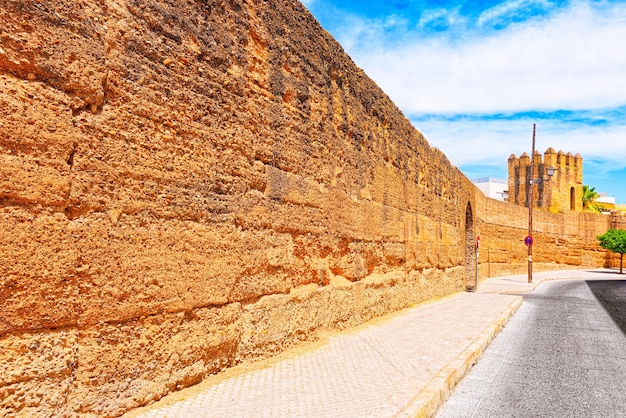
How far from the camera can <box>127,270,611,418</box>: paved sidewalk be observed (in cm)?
338

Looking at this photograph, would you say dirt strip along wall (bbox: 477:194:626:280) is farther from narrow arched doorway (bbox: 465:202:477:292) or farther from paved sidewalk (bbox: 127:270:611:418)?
paved sidewalk (bbox: 127:270:611:418)

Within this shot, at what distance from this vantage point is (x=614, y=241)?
32.1 m

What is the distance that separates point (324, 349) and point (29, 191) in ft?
11.9

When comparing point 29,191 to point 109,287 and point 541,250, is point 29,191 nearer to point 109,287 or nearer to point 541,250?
point 109,287

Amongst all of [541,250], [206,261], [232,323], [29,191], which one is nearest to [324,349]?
[232,323]

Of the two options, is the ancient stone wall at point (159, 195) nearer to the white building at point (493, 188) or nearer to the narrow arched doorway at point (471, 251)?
the narrow arched doorway at point (471, 251)

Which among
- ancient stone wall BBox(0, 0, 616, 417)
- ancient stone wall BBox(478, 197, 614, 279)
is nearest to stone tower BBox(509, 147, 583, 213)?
ancient stone wall BBox(478, 197, 614, 279)

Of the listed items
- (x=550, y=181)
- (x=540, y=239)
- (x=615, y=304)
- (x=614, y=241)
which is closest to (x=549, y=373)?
(x=615, y=304)

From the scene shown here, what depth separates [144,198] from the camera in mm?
3354

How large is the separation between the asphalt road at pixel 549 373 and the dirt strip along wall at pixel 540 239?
1232 centimetres

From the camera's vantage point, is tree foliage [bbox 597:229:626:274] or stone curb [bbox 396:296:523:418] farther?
tree foliage [bbox 597:229:626:274]

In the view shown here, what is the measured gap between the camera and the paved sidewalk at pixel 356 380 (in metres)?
3.38

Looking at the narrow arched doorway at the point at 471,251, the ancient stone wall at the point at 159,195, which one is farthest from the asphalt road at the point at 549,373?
the narrow arched doorway at the point at 471,251

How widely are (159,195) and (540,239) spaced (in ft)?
100
